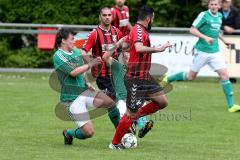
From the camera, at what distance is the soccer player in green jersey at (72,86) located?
1050 centimetres

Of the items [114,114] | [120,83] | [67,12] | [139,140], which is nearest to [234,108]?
[120,83]

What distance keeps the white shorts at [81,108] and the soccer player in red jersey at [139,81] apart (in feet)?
1.62

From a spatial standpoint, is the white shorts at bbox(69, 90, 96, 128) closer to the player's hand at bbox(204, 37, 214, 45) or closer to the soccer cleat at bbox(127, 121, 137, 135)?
the soccer cleat at bbox(127, 121, 137, 135)

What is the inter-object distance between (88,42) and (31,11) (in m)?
13.9

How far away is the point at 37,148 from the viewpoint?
10.3 meters

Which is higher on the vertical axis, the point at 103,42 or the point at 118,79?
the point at 103,42

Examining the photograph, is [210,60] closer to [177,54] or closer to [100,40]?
[100,40]

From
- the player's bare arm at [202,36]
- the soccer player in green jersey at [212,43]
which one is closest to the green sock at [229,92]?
the soccer player in green jersey at [212,43]

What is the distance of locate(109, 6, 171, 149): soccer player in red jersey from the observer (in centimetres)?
1038

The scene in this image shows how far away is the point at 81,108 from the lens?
10.5 m

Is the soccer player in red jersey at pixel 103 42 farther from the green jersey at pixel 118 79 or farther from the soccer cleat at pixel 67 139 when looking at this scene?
the soccer cleat at pixel 67 139

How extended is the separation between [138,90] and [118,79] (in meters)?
2.02

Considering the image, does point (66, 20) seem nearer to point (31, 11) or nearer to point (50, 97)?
point (31, 11)

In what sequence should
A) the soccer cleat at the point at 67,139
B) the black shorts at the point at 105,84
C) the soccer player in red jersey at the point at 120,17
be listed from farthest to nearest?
the soccer player in red jersey at the point at 120,17 → the black shorts at the point at 105,84 → the soccer cleat at the point at 67,139
